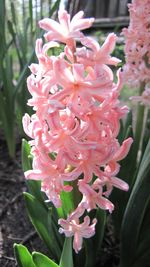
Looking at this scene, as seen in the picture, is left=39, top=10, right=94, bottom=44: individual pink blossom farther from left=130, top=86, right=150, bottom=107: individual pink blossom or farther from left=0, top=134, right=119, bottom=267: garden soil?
left=0, top=134, right=119, bottom=267: garden soil

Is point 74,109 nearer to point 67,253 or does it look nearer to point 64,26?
point 64,26

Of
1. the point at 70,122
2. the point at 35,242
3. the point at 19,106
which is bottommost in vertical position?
the point at 35,242

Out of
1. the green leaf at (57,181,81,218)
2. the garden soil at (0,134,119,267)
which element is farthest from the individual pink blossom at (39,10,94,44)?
the garden soil at (0,134,119,267)

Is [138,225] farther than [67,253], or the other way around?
[138,225]

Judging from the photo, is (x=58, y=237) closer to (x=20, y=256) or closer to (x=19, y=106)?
(x=20, y=256)

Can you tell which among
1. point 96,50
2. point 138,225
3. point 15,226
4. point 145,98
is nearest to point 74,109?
point 96,50

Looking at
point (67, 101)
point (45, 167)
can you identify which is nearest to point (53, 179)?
point (45, 167)
